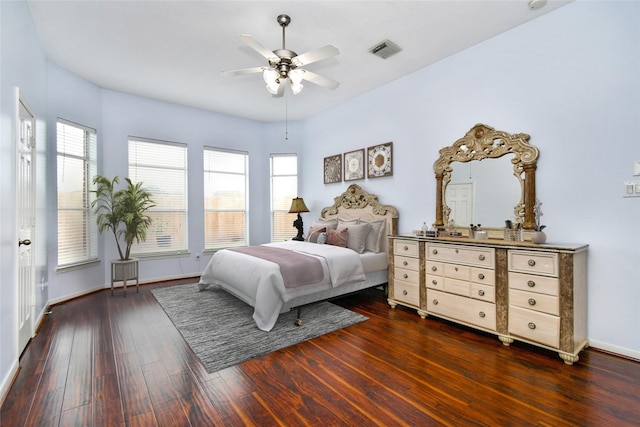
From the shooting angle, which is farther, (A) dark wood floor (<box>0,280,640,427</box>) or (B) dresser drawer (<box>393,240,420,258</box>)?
(B) dresser drawer (<box>393,240,420,258</box>)

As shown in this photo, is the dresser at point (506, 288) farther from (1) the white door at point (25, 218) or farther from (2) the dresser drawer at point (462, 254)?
(1) the white door at point (25, 218)

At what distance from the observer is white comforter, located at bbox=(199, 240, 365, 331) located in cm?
294

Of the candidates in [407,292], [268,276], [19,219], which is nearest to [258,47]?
[268,276]

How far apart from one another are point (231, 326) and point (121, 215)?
2641 mm

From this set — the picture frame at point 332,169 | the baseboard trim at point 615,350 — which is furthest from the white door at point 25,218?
the baseboard trim at point 615,350

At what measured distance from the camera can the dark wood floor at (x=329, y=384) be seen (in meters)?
1.72

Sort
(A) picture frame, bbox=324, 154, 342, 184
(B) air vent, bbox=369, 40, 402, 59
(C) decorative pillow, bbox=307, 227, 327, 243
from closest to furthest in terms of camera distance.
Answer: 1. (B) air vent, bbox=369, 40, 402, 59
2. (C) decorative pillow, bbox=307, 227, 327, 243
3. (A) picture frame, bbox=324, 154, 342, 184

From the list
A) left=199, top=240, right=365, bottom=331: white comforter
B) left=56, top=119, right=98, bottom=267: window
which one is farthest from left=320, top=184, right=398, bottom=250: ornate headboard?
left=56, top=119, right=98, bottom=267: window

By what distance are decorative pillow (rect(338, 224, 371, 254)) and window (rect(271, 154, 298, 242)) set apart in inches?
Result: 87.9

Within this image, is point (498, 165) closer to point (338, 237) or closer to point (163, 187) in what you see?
point (338, 237)

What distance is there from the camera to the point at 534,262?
2.47 m

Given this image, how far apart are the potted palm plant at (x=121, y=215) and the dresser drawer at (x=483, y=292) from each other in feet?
14.8

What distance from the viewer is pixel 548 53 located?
2.79 m

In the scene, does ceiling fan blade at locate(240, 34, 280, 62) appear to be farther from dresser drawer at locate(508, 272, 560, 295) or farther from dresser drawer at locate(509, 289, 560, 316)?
dresser drawer at locate(509, 289, 560, 316)
